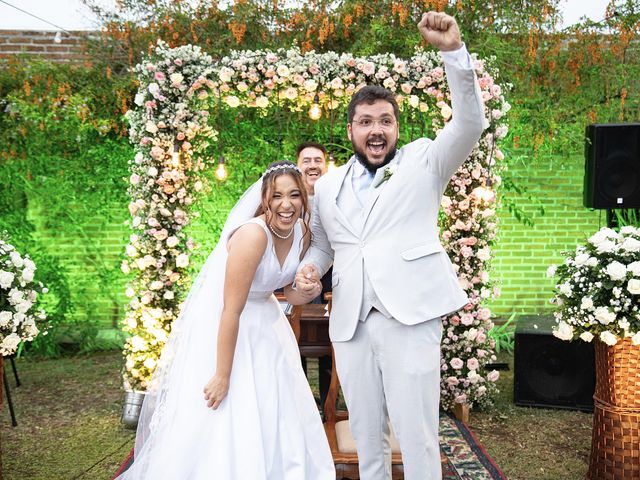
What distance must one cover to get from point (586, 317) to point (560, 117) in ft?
11.6

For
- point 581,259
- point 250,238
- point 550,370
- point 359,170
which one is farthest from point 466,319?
point 250,238

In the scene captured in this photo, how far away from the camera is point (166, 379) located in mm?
2781

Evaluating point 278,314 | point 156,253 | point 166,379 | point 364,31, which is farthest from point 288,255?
point 364,31

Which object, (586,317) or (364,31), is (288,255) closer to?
(586,317)

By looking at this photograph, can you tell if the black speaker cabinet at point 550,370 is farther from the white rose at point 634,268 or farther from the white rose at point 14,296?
the white rose at point 14,296

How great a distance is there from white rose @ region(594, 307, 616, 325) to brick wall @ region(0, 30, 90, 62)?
238 inches

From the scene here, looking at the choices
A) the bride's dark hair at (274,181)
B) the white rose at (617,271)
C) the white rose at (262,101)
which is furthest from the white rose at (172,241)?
the white rose at (617,271)

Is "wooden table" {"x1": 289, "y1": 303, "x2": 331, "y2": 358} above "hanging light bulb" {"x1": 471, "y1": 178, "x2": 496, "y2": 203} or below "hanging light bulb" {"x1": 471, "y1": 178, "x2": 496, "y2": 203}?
below

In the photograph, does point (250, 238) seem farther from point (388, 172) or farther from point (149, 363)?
point (149, 363)

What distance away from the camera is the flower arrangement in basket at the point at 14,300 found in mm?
3279

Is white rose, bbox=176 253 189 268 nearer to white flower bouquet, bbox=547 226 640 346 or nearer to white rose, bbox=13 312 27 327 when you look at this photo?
white rose, bbox=13 312 27 327

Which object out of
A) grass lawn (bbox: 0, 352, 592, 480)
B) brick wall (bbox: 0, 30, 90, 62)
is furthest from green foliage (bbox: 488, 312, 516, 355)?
brick wall (bbox: 0, 30, 90, 62)

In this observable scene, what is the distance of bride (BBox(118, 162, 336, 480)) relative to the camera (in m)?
2.46

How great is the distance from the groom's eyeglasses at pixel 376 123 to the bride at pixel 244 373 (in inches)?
14.6
